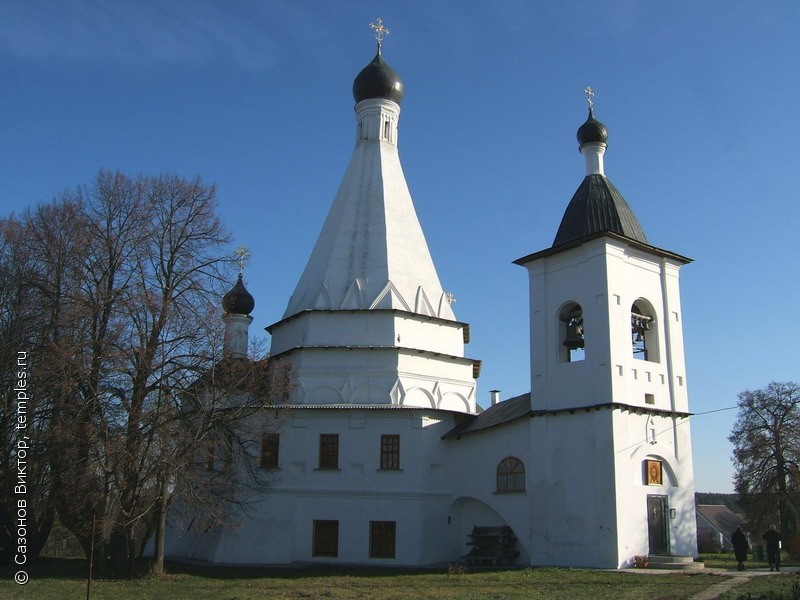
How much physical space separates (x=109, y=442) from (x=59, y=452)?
1.18 metres

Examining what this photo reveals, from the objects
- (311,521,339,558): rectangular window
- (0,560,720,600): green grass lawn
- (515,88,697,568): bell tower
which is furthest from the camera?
(311,521,339,558): rectangular window

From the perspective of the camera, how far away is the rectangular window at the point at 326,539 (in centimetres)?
2012

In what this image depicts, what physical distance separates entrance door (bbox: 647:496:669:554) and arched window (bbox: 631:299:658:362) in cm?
342

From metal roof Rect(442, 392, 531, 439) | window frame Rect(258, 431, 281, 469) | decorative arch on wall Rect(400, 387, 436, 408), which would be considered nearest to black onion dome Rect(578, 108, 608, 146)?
metal roof Rect(442, 392, 531, 439)

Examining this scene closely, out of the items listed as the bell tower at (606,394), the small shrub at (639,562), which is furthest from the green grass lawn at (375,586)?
the bell tower at (606,394)

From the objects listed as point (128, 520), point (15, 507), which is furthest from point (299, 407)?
point (15, 507)

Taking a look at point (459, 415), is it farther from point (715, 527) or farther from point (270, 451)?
point (715, 527)

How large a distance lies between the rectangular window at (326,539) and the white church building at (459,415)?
0.04m

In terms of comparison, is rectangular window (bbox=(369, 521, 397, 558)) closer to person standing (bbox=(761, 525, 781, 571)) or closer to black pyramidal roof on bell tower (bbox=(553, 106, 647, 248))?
black pyramidal roof on bell tower (bbox=(553, 106, 647, 248))

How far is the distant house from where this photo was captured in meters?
40.6

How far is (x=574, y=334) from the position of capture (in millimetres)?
18703

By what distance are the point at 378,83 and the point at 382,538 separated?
1523 cm

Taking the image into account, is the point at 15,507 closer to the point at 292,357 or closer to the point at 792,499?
the point at 292,357

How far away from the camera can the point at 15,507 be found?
58.7 ft
